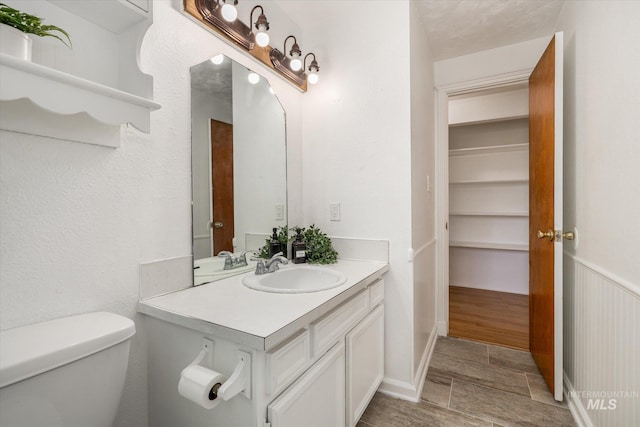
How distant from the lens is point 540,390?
1787 mm

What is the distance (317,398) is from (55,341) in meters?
0.83

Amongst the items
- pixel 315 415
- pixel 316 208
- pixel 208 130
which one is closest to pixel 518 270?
pixel 316 208

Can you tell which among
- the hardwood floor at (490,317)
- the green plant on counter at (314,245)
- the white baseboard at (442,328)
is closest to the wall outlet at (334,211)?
the green plant on counter at (314,245)

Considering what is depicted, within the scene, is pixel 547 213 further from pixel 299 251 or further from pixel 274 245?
pixel 274 245

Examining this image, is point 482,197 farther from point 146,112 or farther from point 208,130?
point 146,112

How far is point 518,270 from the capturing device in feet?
11.8

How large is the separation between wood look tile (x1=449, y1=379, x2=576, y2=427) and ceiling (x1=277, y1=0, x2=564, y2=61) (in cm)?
238

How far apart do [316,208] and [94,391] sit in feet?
4.75

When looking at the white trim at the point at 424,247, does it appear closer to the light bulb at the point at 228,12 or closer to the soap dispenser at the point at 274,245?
the soap dispenser at the point at 274,245

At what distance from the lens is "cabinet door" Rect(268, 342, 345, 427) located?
35.1 inches

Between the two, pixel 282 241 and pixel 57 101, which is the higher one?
Result: pixel 57 101

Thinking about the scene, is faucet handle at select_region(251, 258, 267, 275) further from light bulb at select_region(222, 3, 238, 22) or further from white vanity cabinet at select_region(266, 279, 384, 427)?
light bulb at select_region(222, 3, 238, 22)

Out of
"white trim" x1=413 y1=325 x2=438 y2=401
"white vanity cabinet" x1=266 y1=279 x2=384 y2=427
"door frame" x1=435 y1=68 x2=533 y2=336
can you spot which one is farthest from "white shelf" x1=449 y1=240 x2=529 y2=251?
"white vanity cabinet" x1=266 y1=279 x2=384 y2=427

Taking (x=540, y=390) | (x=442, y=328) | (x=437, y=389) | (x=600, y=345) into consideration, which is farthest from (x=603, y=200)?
(x=442, y=328)
